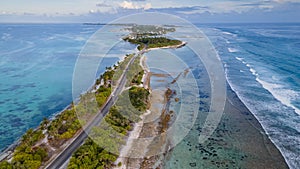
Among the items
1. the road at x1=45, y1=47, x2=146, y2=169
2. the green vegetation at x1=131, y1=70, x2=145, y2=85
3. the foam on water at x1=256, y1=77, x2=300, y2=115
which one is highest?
the green vegetation at x1=131, y1=70, x2=145, y2=85

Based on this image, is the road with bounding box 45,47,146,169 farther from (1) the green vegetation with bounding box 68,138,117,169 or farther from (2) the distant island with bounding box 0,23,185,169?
(1) the green vegetation with bounding box 68,138,117,169

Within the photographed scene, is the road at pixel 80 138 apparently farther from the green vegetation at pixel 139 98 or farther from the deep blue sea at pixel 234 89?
the deep blue sea at pixel 234 89

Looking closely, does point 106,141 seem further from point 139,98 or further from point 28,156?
point 139,98

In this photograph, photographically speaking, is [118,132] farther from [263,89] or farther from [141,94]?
[263,89]

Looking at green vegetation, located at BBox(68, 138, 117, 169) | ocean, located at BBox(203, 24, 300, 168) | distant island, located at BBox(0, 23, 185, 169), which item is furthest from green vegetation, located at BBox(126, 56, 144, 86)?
green vegetation, located at BBox(68, 138, 117, 169)

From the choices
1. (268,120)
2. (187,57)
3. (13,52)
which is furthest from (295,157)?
(13,52)

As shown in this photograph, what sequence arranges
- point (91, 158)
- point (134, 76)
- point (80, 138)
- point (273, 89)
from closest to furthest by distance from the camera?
point (91, 158) → point (80, 138) → point (273, 89) → point (134, 76)

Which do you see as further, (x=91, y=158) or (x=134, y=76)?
(x=134, y=76)

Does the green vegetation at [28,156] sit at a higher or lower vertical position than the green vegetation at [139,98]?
lower

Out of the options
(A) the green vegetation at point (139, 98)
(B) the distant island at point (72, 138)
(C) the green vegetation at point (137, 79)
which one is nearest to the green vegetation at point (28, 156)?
(B) the distant island at point (72, 138)

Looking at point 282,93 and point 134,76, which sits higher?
point 134,76

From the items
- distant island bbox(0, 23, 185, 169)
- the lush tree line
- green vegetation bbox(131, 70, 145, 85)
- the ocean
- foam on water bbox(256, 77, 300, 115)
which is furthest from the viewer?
green vegetation bbox(131, 70, 145, 85)

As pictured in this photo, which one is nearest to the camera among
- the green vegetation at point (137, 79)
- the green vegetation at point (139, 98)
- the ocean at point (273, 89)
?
the ocean at point (273, 89)

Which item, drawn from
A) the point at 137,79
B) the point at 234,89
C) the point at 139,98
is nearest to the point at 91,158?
the point at 139,98
